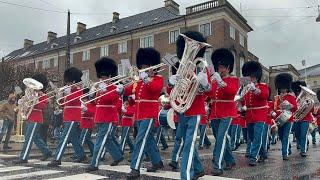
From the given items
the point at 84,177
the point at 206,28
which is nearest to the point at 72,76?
the point at 84,177

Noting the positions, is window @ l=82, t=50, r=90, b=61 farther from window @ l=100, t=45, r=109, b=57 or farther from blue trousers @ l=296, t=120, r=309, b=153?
blue trousers @ l=296, t=120, r=309, b=153

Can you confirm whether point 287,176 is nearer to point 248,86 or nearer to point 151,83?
point 248,86

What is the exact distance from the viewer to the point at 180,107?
614 centimetres

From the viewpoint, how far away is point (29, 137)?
909 cm

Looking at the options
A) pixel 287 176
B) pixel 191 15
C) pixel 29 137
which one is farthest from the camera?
pixel 191 15

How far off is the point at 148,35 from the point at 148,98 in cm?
3530

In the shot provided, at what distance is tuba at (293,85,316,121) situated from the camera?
1045 centimetres

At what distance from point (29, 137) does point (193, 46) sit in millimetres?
4756

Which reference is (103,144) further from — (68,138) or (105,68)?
(105,68)

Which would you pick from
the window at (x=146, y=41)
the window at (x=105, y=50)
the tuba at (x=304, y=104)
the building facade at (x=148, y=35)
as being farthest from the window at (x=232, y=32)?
the tuba at (x=304, y=104)

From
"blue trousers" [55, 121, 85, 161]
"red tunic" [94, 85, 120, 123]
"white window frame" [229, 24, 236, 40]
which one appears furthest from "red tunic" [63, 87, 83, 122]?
"white window frame" [229, 24, 236, 40]

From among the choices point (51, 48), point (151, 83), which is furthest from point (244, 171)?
point (51, 48)

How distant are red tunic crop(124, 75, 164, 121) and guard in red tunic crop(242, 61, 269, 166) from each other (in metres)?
2.11

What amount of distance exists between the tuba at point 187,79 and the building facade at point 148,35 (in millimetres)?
23075
